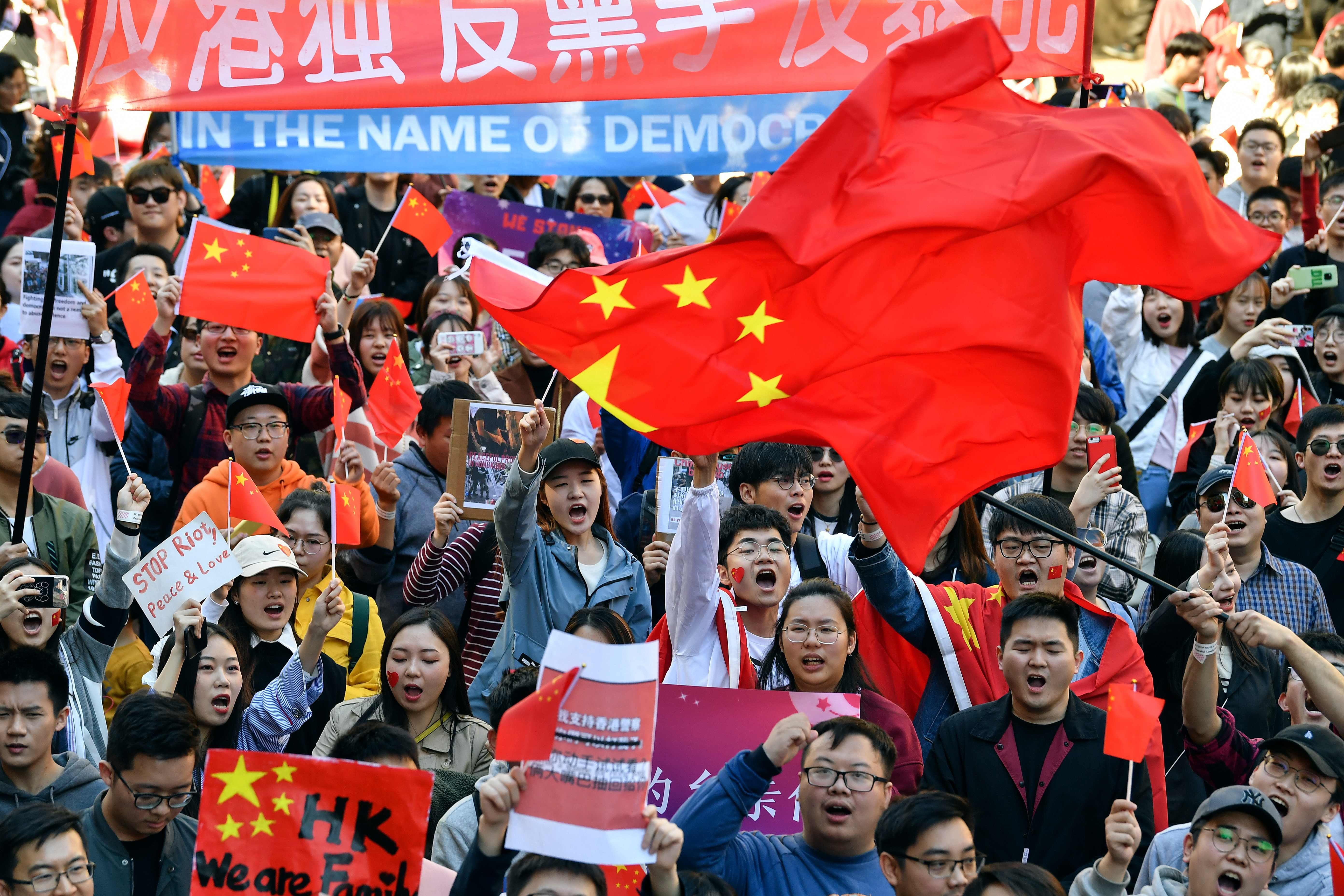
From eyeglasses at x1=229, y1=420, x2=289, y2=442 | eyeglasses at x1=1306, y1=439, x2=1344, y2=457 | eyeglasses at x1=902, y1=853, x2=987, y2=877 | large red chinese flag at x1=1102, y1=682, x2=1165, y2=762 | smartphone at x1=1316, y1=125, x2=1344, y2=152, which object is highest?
smartphone at x1=1316, y1=125, x2=1344, y2=152

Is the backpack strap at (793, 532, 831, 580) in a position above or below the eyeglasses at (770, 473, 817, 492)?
below

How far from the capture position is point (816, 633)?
18.1ft

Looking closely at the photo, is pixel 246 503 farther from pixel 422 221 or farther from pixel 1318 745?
pixel 1318 745

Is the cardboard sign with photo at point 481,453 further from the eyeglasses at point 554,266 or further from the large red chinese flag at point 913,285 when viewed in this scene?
the eyeglasses at point 554,266

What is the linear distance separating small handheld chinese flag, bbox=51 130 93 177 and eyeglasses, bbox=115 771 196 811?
6.13 metres

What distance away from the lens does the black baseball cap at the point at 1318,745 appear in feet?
17.4

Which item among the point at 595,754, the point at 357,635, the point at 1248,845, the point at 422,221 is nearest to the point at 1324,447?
the point at 1248,845

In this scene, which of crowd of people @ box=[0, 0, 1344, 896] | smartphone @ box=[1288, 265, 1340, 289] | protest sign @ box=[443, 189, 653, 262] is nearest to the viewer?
crowd of people @ box=[0, 0, 1344, 896]

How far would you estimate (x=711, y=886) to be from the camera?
446 centimetres

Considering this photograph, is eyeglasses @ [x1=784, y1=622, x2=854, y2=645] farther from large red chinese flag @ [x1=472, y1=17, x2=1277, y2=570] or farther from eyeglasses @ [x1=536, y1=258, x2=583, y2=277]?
eyeglasses @ [x1=536, y1=258, x2=583, y2=277]

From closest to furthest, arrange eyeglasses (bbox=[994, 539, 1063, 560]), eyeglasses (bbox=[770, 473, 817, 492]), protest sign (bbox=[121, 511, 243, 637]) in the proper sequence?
protest sign (bbox=[121, 511, 243, 637])
eyeglasses (bbox=[994, 539, 1063, 560])
eyeglasses (bbox=[770, 473, 817, 492])

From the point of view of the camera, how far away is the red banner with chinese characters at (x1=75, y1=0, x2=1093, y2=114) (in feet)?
18.5

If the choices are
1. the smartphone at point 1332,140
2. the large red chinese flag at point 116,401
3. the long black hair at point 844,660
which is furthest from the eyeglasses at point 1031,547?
the smartphone at point 1332,140

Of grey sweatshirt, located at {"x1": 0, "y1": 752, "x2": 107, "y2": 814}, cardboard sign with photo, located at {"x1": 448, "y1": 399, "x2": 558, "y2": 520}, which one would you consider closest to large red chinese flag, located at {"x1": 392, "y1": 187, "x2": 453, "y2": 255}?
cardboard sign with photo, located at {"x1": 448, "y1": 399, "x2": 558, "y2": 520}
